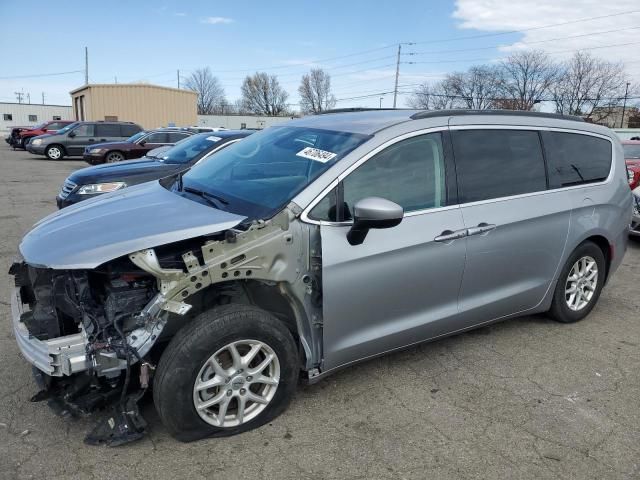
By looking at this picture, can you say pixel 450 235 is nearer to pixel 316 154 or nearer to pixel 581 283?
pixel 316 154

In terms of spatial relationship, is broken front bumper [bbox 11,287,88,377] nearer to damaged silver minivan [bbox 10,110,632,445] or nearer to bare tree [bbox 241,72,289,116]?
damaged silver minivan [bbox 10,110,632,445]

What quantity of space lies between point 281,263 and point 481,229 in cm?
144

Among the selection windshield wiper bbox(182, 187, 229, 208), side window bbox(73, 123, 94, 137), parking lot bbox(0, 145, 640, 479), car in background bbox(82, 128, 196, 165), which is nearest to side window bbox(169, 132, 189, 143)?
car in background bbox(82, 128, 196, 165)

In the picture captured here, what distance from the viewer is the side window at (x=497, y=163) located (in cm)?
343

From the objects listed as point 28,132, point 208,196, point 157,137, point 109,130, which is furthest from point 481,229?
point 28,132

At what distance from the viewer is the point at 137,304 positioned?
2668 millimetres

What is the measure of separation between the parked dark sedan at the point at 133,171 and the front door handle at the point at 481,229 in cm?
426

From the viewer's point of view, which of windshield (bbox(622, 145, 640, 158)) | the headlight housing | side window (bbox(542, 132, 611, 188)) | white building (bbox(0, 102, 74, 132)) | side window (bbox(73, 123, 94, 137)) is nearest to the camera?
side window (bbox(542, 132, 611, 188))

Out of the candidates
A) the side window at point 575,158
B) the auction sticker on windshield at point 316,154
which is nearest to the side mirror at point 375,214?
the auction sticker on windshield at point 316,154

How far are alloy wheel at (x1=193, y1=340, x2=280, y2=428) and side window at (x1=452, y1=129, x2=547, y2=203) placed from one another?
1659 millimetres

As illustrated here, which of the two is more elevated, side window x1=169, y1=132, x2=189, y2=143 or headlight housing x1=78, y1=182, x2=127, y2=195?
side window x1=169, y1=132, x2=189, y2=143

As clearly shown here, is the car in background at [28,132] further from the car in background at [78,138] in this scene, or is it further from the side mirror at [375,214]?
the side mirror at [375,214]

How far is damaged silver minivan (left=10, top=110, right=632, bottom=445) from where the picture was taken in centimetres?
258

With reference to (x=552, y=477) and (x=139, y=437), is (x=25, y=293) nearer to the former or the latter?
(x=139, y=437)
